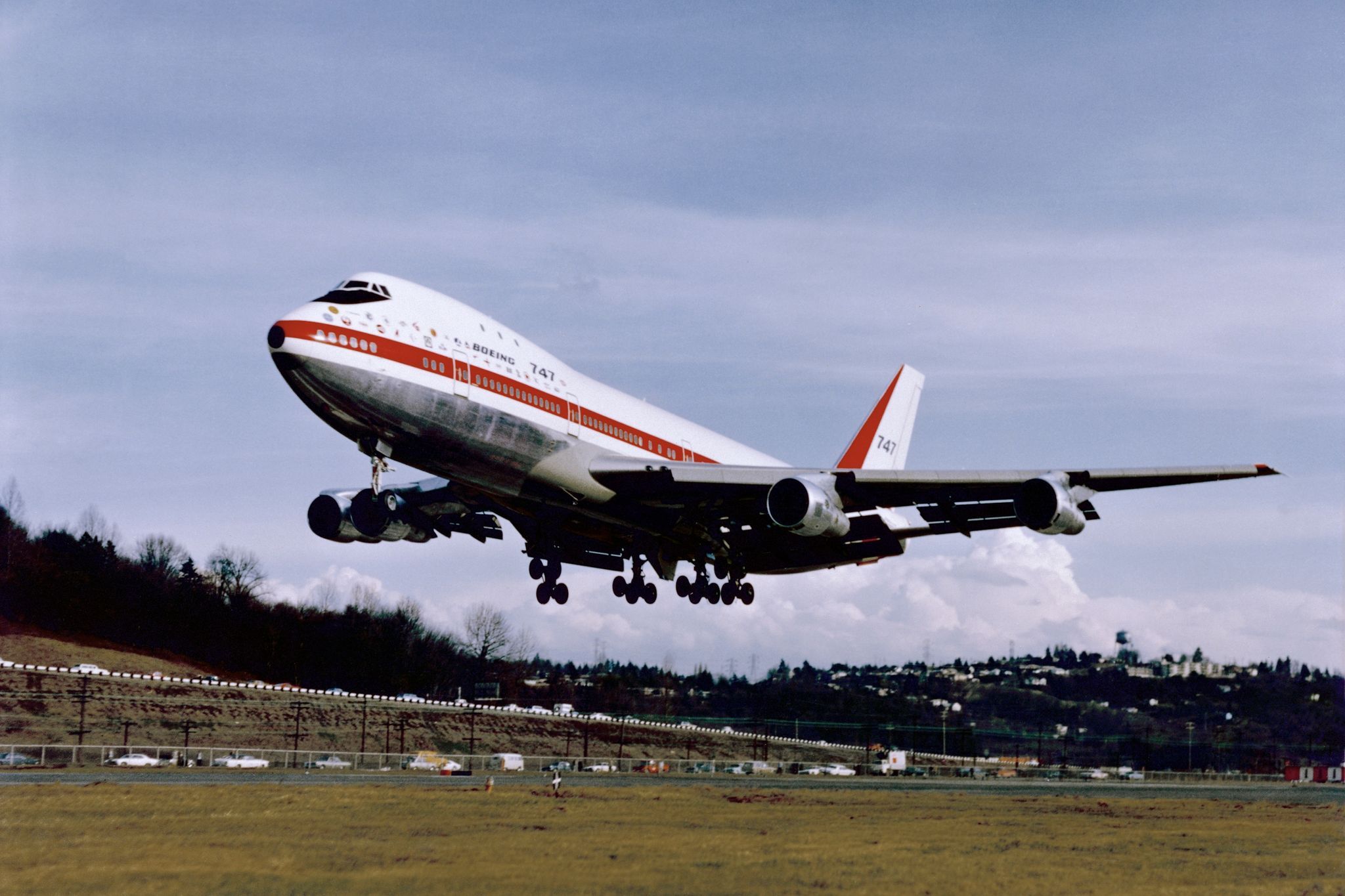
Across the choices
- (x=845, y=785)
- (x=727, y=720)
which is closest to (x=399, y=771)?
(x=845, y=785)

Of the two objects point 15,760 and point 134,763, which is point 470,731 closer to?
A: point 134,763

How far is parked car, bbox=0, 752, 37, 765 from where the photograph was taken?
66062 mm

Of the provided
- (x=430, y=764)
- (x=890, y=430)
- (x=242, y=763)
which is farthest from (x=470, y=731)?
(x=890, y=430)

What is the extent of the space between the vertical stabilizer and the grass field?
59.7 ft

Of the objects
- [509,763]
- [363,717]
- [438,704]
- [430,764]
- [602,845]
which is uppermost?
[602,845]

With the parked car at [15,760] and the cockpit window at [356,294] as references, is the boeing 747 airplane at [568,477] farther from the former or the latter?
the parked car at [15,760]

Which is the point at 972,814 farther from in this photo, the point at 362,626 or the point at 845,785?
the point at 362,626

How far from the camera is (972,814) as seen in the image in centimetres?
5594

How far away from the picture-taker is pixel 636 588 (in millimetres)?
55375

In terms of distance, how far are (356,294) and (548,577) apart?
18.8m

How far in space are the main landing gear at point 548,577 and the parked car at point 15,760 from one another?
30.9m

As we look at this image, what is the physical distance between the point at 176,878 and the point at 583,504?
20511mm

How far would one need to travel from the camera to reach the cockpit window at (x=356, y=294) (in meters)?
39.4

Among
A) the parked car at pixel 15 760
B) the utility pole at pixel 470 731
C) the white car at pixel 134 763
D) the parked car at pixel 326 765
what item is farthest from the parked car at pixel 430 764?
the utility pole at pixel 470 731
